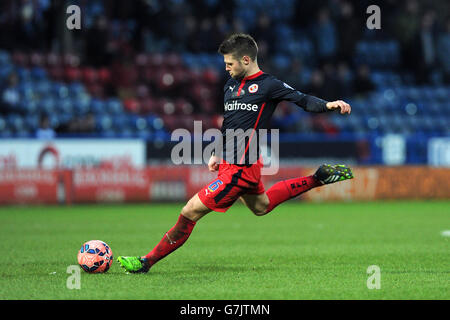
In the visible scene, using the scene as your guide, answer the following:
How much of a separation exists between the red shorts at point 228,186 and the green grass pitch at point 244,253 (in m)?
0.67

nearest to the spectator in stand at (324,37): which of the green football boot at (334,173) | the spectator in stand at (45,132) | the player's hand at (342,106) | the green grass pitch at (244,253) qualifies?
the green grass pitch at (244,253)

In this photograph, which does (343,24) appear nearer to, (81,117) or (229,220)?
(81,117)

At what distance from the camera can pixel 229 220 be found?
14398mm

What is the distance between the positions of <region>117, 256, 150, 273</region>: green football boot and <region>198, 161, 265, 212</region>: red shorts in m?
0.80

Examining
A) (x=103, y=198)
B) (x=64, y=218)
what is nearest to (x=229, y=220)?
(x=64, y=218)

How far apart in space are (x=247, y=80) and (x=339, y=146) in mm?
12361

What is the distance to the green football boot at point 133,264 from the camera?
7.29m

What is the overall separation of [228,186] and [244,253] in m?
2.09

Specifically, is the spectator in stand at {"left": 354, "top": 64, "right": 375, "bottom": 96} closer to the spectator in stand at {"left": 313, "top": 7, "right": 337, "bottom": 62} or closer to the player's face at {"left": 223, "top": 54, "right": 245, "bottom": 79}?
the spectator in stand at {"left": 313, "top": 7, "right": 337, "bottom": 62}

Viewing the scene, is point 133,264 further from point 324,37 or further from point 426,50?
point 426,50

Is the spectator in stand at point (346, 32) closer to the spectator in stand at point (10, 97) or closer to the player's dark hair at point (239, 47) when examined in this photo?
the spectator in stand at point (10, 97)

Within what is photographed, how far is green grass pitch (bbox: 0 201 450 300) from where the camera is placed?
633 cm

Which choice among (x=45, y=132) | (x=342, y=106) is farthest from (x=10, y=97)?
(x=342, y=106)

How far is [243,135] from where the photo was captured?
7.34 m
